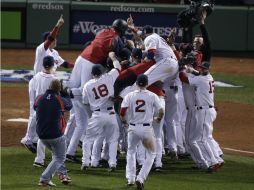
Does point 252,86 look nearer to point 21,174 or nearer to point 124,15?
point 124,15

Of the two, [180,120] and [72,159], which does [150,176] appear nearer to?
[72,159]

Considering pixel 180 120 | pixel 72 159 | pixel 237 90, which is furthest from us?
pixel 237 90

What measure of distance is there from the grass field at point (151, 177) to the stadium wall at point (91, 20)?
12473 mm

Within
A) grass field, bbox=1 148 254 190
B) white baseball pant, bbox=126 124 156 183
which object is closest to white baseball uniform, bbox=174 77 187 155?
grass field, bbox=1 148 254 190

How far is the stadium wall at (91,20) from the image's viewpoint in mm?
28469

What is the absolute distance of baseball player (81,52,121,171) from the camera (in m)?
14.9

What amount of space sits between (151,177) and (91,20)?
14.9 m

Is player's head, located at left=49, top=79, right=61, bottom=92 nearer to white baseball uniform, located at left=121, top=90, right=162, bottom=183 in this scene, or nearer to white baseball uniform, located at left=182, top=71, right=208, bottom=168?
white baseball uniform, located at left=121, top=90, right=162, bottom=183

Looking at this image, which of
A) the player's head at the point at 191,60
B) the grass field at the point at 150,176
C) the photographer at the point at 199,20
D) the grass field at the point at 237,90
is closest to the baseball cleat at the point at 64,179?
the grass field at the point at 150,176

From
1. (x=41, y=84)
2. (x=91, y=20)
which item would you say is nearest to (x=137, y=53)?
(x=41, y=84)

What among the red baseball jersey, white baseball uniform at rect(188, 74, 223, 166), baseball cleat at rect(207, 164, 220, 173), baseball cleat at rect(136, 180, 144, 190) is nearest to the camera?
baseball cleat at rect(136, 180, 144, 190)

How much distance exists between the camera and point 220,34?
94.4 feet

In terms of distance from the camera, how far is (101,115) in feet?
49.1

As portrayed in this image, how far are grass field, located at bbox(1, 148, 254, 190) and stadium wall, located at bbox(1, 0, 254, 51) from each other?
1247 centimetres
